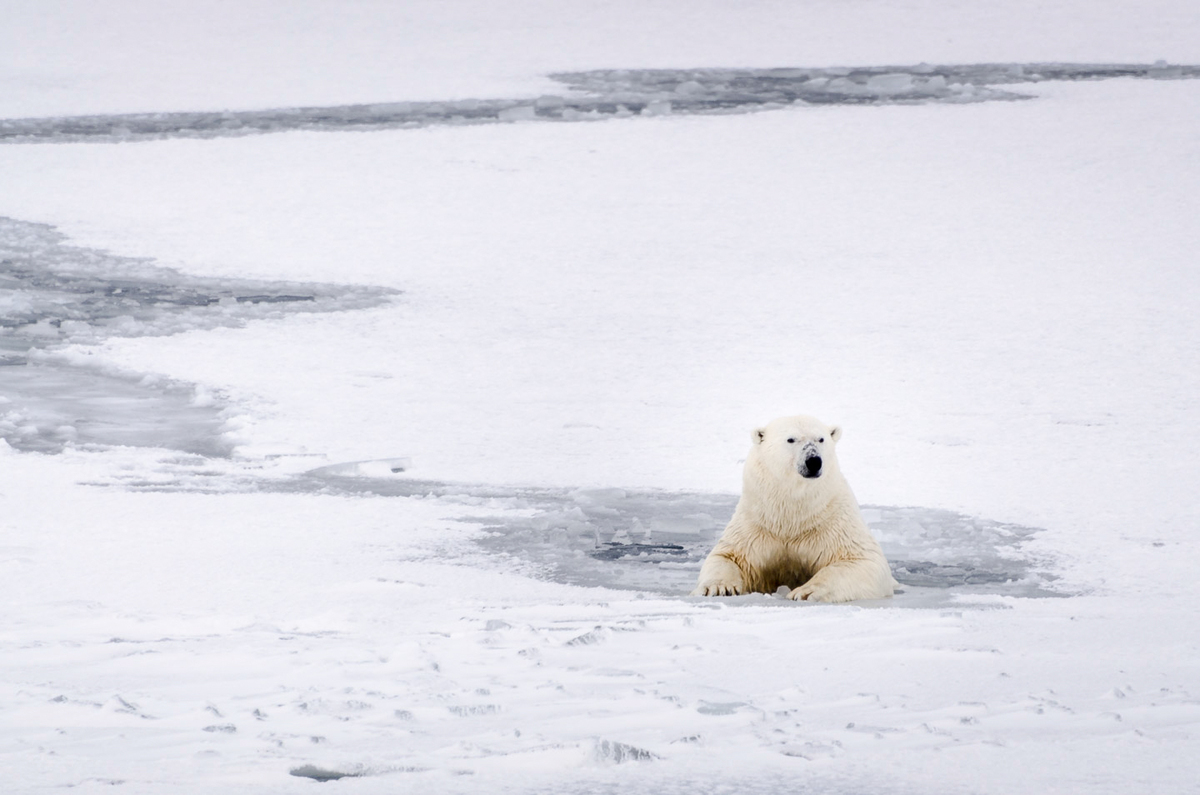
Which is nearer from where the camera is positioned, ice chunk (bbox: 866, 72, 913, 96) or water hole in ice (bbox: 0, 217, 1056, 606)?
water hole in ice (bbox: 0, 217, 1056, 606)

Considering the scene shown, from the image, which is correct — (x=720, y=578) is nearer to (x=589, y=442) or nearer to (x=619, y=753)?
(x=619, y=753)

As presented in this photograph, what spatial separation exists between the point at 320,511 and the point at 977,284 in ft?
12.2

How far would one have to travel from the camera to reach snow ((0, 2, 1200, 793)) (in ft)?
7.04

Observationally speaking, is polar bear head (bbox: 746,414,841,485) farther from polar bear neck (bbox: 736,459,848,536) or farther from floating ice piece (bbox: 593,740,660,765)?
floating ice piece (bbox: 593,740,660,765)

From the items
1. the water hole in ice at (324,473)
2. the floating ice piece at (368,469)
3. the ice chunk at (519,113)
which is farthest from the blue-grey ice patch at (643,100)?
the floating ice piece at (368,469)

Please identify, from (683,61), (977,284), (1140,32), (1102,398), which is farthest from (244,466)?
(1140,32)

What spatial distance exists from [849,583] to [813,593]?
0.31ft

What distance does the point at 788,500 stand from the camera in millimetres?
3365

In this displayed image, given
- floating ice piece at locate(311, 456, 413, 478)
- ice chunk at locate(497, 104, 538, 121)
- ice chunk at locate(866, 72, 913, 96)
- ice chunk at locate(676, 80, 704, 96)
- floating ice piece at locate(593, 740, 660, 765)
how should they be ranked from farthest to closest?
ice chunk at locate(676, 80, 704, 96), ice chunk at locate(866, 72, 913, 96), ice chunk at locate(497, 104, 538, 121), floating ice piece at locate(311, 456, 413, 478), floating ice piece at locate(593, 740, 660, 765)

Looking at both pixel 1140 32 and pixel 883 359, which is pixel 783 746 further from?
Result: pixel 1140 32

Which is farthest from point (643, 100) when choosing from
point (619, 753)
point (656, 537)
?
point (619, 753)

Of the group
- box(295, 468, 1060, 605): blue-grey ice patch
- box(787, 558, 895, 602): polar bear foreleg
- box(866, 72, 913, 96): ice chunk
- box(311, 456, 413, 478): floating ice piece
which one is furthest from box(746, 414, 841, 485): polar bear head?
box(866, 72, 913, 96): ice chunk

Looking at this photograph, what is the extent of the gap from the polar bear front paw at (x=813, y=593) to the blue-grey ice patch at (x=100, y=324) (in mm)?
2029

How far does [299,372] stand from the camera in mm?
5324
